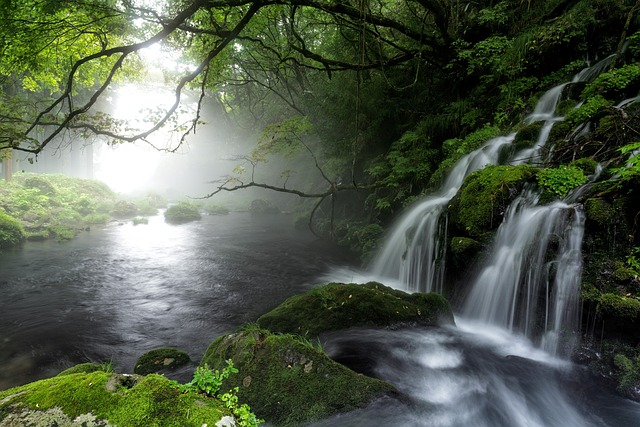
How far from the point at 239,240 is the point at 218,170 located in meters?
33.1

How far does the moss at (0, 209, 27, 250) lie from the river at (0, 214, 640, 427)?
0.54 metres

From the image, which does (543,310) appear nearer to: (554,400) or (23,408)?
(554,400)

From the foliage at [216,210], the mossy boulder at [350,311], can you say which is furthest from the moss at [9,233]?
the foliage at [216,210]

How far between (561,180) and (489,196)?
1112 mm

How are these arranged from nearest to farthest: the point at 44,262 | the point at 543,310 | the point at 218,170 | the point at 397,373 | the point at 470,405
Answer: the point at 470,405 → the point at 397,373 → the point at 543,310 → the point at 44,262 → the point at 218,170

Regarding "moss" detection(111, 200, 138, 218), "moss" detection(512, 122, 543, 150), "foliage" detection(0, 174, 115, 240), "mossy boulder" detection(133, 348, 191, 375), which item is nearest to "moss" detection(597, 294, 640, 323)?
"moss" detection(512, 122, 543, 150)

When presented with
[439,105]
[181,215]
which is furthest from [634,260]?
[181,215]

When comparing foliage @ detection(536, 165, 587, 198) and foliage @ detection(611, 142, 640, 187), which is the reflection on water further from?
foliage @ detection(611, 142, 640, 187)

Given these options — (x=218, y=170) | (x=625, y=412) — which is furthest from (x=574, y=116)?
(x=218, y=170)

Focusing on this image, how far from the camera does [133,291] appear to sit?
880 centimetres

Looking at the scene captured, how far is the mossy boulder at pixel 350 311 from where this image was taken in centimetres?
533

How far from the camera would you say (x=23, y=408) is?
192 centimetres

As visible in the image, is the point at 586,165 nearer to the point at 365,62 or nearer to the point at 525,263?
the point at 525,263

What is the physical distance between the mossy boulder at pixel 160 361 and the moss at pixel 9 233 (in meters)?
12.0
